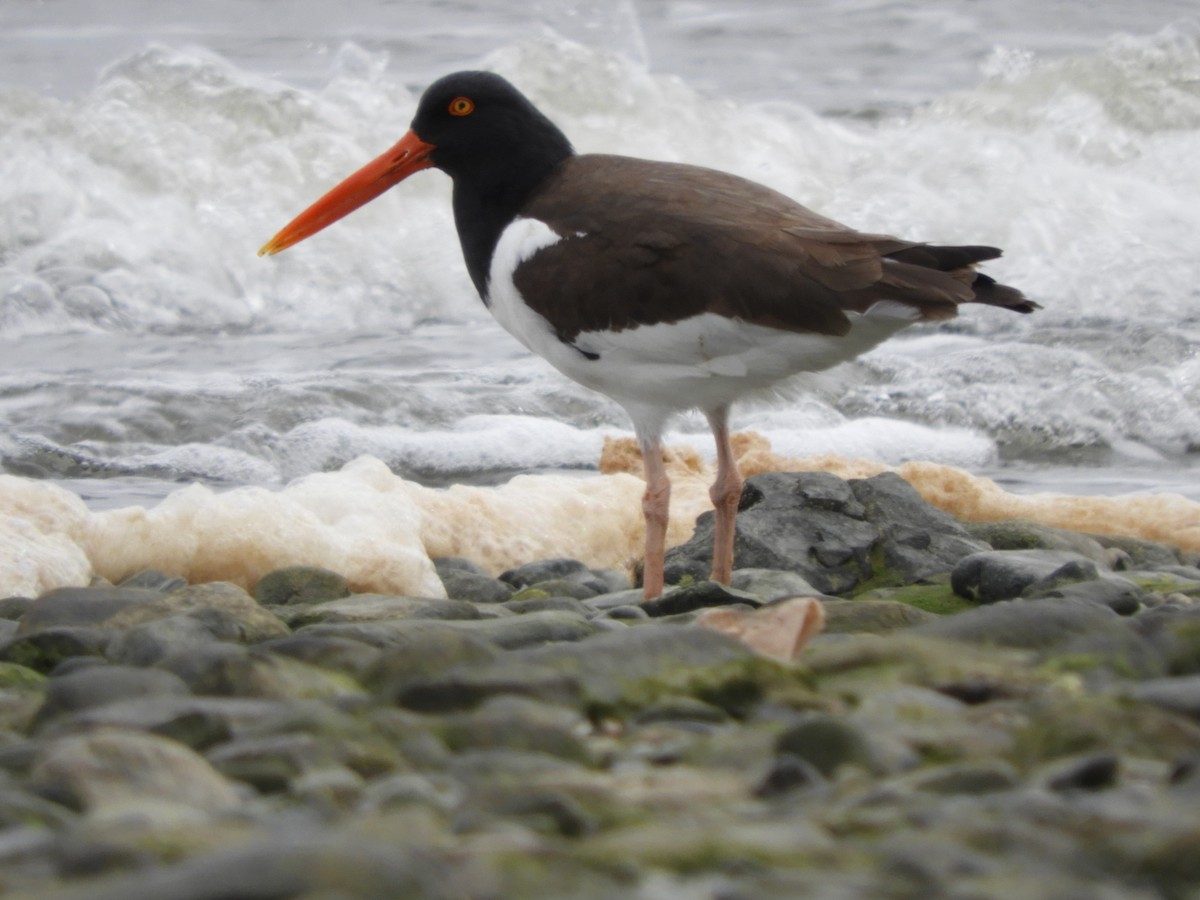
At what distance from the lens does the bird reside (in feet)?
13.4

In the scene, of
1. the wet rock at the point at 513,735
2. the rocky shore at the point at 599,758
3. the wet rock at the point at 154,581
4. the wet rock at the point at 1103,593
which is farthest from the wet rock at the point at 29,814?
the wet rock at the point at 154,581

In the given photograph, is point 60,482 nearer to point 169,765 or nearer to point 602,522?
point 602,522

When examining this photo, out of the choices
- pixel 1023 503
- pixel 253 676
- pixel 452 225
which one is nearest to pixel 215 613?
pixel 253 676

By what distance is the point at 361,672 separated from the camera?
2602mm

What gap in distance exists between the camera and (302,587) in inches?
165

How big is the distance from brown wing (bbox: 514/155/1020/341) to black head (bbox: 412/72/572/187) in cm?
40

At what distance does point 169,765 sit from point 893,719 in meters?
1.00

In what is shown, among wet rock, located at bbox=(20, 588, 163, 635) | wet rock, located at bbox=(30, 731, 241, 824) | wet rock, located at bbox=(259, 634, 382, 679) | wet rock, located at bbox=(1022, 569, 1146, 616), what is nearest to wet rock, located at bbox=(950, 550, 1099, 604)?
wet rock, located at bbox=(1022, 569, 1146, 616)

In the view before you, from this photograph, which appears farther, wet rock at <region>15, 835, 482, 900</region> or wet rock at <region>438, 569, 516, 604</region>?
wet rock at <region>438, 569, 516, 604</region>

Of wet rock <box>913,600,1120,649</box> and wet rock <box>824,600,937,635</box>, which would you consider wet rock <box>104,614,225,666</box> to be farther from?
wet rock <box>913,600,1120,649</box>

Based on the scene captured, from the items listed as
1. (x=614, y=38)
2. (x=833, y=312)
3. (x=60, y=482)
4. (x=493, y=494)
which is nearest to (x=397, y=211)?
(x=614, y=38)

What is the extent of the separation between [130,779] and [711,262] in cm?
260

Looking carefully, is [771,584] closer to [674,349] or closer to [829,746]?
[674,349]

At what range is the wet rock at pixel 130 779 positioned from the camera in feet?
6.07
